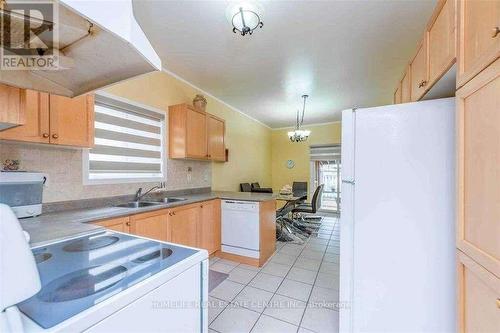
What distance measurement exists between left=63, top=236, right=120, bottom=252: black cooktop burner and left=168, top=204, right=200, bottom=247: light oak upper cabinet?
3.76 feet

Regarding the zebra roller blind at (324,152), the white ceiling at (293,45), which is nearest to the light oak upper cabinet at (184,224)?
the white ceiling at (293,45)

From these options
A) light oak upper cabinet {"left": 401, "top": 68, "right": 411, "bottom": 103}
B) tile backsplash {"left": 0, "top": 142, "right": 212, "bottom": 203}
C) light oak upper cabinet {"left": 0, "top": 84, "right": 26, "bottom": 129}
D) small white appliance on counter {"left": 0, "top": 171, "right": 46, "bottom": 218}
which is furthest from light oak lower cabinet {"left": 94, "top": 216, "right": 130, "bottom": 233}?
light oak upper cabinet {"left": 401, "top": 68, "right": 411, "bottom": 103}

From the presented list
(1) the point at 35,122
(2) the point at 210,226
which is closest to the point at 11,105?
(1) the point at 35,122

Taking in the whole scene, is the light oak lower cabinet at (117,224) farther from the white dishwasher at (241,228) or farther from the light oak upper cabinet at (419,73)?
the light oak upper cabinet at (419,73)

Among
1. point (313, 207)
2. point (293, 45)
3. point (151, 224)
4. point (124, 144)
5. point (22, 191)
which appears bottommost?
point (313, 207)

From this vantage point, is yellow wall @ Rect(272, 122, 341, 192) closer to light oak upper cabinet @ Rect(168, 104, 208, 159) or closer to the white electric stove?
light oak upper cabinet @ Rect(168, 104, 208, 159)

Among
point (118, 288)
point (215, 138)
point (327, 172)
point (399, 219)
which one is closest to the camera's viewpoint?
point (118, 288)

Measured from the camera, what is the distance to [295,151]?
262 inches

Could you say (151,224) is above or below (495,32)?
below

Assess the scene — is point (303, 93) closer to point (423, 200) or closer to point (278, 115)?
point (278, 115)

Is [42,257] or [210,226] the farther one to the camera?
[210,226]

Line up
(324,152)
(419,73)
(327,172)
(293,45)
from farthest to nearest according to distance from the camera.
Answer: (327,172)
(324,152)
(293,45)
(419,73)

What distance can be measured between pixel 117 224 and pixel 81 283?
4.10 feet

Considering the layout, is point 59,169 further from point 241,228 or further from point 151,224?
point 241,228
